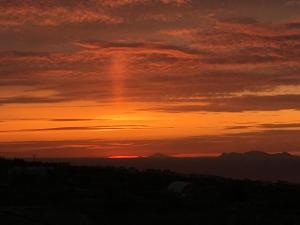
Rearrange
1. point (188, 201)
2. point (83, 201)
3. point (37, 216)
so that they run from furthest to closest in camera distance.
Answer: point (188, 201)
point (83, 201)
point (37, 216)

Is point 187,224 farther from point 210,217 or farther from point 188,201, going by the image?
point 188,201

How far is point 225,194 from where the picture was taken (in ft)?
89.5

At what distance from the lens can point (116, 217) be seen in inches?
851

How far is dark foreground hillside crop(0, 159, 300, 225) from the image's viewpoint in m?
20.2

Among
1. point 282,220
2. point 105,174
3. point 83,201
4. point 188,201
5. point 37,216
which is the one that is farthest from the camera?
point 105,174

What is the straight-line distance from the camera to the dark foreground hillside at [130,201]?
20.2 metres

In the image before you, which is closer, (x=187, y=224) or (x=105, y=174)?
(x=187, y=224)

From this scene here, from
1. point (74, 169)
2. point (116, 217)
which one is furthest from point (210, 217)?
point (74, 169)

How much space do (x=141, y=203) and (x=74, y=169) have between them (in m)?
12.2

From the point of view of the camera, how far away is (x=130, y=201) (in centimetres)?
2436

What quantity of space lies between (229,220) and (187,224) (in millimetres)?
1344

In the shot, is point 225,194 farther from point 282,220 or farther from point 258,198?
point 282,220

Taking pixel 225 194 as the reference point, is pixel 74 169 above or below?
above

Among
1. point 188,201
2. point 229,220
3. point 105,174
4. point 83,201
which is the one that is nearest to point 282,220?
point 229,220
